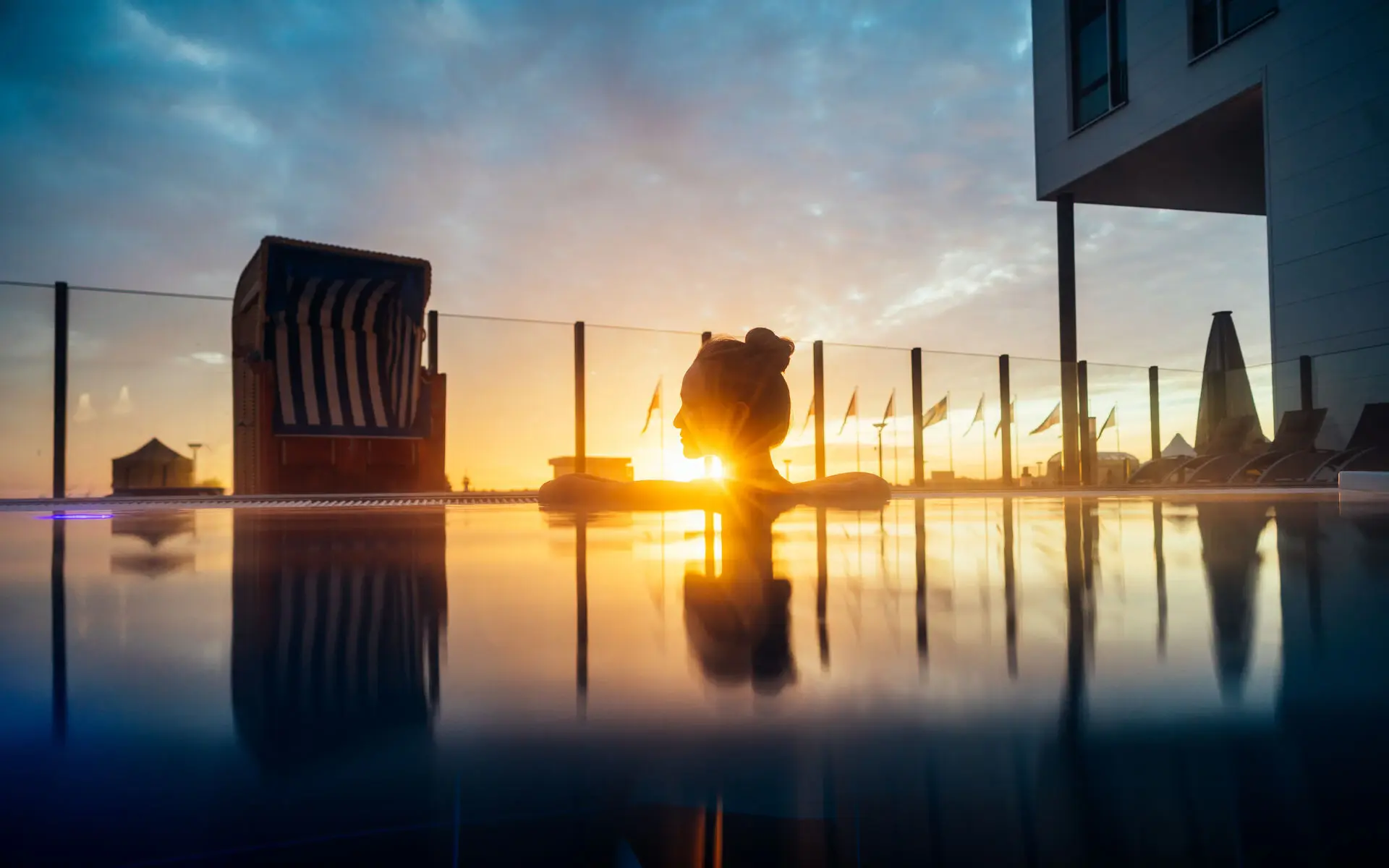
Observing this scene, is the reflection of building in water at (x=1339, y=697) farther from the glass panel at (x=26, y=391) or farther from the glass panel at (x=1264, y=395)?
the glass panel at (x=1264, y=395)

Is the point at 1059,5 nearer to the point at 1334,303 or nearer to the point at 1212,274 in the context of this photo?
the point at 1212,274

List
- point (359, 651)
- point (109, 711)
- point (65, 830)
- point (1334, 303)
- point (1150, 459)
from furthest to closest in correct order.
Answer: point (1150, 459)
point (1334, 303)
point (359, 651)
point (109, 711)
point (65, 830)

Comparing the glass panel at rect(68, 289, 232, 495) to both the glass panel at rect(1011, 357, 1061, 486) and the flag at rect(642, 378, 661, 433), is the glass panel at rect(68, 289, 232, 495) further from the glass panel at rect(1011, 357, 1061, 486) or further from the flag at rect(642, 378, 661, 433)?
the glass panel at rect(1011, 357, 1061, 486)

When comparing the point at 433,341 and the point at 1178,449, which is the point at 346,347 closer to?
the point at 433,341

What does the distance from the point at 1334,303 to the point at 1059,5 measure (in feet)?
13.7

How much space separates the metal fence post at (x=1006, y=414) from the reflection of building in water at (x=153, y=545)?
21.9 ft

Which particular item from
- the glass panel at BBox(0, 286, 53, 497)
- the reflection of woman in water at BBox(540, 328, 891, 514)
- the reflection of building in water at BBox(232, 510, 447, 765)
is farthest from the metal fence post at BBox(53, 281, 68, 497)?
the reflection of building in water at BBox(232, 510, 447, 765)

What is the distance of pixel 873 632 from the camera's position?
52 cm

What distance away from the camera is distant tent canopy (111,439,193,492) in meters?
5.20

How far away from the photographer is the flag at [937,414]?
7199 mm

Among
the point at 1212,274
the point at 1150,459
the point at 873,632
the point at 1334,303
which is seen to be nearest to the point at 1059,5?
the point at 1212,274

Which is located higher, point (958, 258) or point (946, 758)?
point (958, 258)

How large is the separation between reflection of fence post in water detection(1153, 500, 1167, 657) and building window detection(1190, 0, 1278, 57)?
691cm

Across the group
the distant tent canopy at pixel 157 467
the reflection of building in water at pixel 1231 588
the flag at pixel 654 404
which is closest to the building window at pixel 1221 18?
the flag at pixel 654 404
